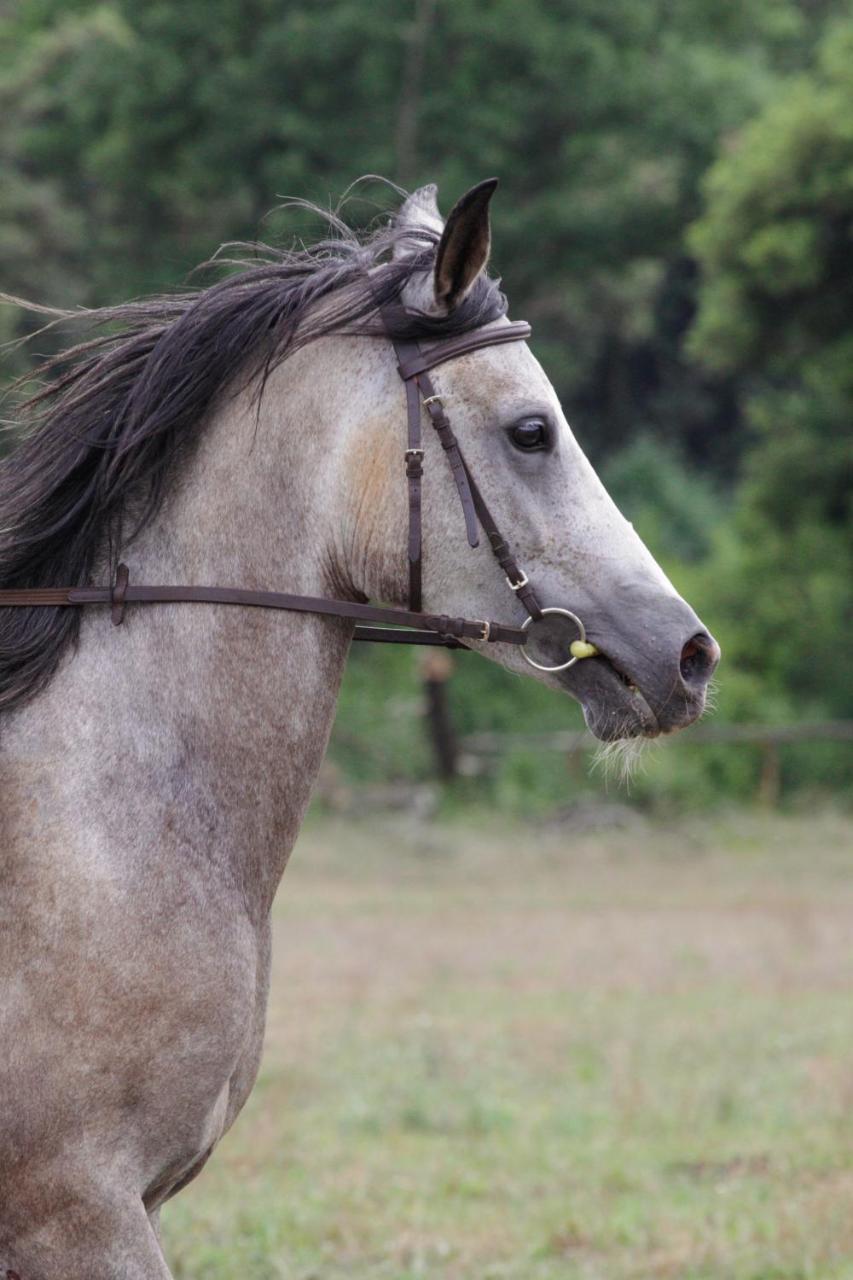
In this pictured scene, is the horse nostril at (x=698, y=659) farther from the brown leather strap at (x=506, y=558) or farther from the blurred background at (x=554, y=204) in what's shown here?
the blurred background at (x=554, y=204)

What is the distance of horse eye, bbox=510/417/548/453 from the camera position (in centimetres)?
289

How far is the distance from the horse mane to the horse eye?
23cm

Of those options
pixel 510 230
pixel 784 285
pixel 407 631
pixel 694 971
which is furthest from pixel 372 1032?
pixel 510 230

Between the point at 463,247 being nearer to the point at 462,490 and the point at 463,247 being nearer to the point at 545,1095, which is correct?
the point at 462,490

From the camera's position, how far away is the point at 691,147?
25719mm

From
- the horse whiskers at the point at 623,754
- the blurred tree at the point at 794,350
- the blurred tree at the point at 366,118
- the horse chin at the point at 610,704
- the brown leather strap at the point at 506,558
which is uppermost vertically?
the blurred tree at the point at 366,118

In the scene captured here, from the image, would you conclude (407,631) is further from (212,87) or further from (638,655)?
(212,87)

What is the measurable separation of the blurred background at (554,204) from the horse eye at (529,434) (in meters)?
15.5

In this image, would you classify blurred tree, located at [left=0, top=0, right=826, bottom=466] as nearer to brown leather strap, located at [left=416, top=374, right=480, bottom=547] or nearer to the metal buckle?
brown leather strap, located at [left=416, top=374, right=480, bottom=547]

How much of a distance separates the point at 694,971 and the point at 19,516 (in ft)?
26.5

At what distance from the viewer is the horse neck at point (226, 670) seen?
2834mm

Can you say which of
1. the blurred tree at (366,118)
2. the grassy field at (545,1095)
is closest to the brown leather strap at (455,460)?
the grassy field at (545,1095)

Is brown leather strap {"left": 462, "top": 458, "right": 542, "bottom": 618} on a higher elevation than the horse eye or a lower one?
lower

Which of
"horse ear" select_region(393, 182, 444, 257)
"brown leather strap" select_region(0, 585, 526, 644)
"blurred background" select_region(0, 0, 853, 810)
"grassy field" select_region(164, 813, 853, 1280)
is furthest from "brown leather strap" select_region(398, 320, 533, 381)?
"blurred background" select_region(0, 0, 853, 810)
